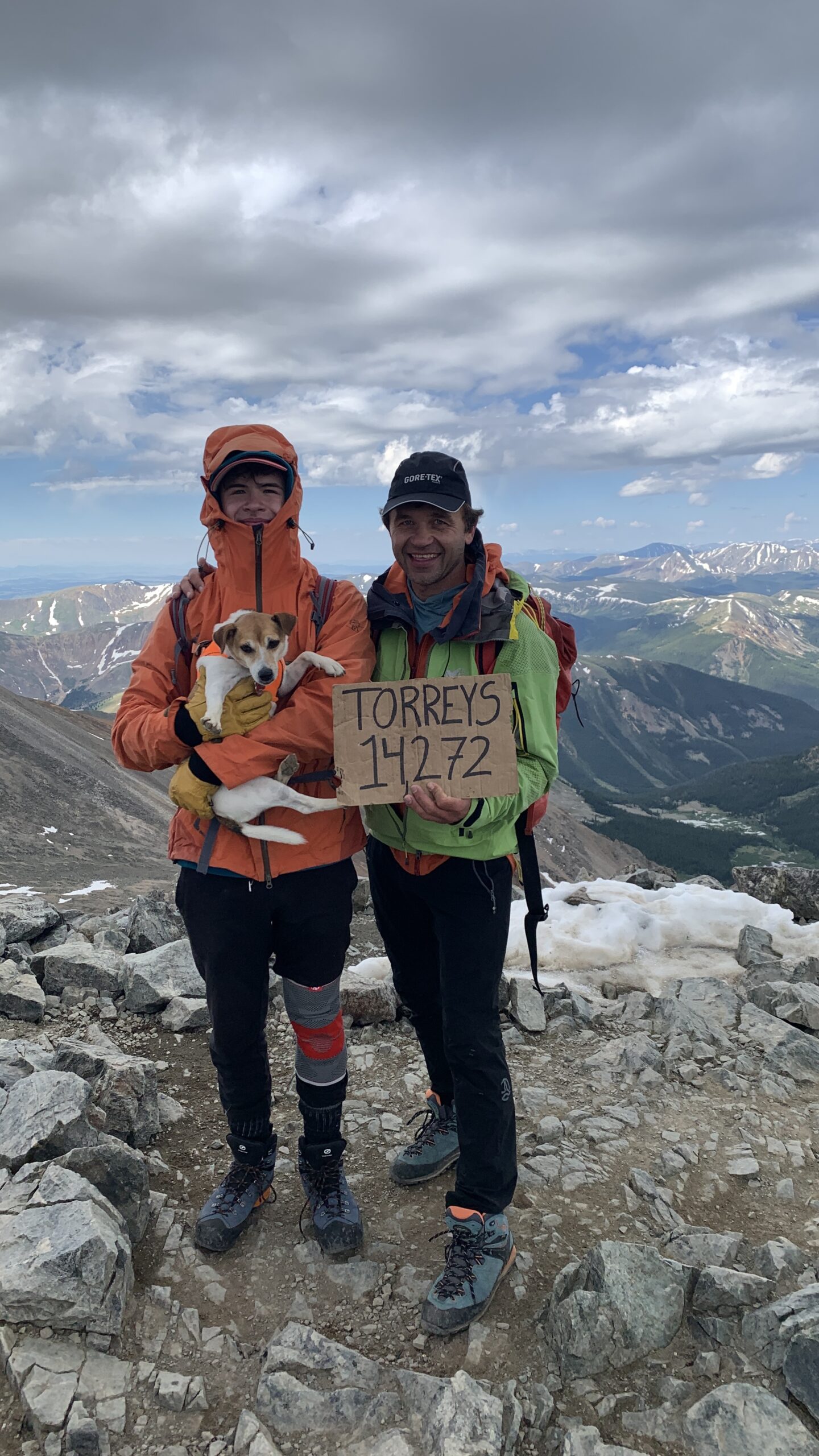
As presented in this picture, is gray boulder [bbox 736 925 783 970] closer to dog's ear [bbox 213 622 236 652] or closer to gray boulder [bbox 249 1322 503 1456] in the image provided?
gray boulder [bbox 249 1322 503 1456]

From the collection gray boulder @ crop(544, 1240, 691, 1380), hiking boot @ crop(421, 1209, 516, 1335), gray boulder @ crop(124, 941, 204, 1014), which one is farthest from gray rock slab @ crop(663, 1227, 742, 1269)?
gray boulder @ crop(124, 941, 204, 1014)

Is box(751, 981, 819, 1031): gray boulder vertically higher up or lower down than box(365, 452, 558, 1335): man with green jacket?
lower down

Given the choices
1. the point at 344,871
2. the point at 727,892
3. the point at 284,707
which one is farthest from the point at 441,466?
the point at 727,892

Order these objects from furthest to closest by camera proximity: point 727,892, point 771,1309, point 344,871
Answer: point 727,892 → point 344,871 → point 771,1309

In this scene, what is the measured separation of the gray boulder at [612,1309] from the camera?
385cm

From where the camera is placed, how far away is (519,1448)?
350 cm

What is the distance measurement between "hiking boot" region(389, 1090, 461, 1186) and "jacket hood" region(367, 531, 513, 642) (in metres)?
3.45

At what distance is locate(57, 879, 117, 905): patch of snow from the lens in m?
15.9

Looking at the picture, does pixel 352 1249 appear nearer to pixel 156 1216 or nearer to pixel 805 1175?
pixel 156 1216

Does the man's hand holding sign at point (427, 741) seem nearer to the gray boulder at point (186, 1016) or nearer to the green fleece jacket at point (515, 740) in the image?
the green fleece jacket at point (515, 740)

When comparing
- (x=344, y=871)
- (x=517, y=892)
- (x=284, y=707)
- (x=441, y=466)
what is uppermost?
(x=441, y=466)

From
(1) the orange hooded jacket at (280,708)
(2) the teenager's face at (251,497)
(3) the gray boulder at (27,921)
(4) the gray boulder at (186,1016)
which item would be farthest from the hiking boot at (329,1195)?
(3) the gray boulder at (27,921)

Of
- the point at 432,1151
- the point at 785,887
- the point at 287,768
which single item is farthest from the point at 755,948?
the point at 785,887

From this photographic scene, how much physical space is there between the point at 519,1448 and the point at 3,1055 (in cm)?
431
